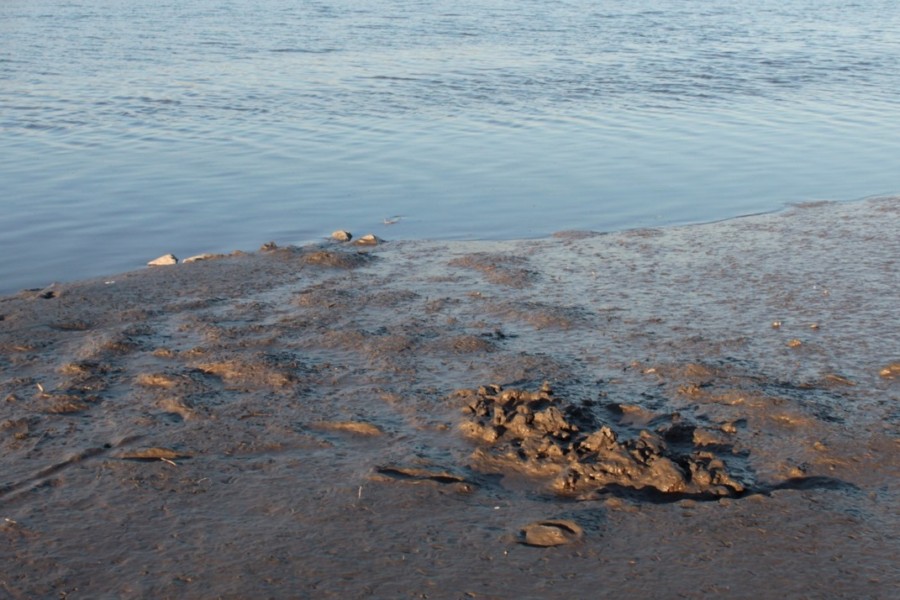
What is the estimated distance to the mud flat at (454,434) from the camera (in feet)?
12.1

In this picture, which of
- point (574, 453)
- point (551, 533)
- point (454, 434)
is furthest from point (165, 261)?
point (551, 533)

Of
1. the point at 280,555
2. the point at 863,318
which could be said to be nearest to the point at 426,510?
the point at 280,555

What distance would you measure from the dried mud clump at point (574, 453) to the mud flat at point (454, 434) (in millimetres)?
11

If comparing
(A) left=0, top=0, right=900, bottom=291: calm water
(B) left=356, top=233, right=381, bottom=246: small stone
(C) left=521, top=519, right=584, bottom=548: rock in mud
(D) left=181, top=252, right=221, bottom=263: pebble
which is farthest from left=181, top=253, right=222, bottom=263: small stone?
(C) left=521, top=519, right=584, bottom=548: rock in mud

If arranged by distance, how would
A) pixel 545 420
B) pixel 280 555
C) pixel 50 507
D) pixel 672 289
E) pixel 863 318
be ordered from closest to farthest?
pixel 280 555, pixel 50 507, pixel 545 420, pixel 863 318, pixel 672 289

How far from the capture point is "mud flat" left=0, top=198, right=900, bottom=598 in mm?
3676

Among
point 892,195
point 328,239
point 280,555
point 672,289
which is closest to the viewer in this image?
point 280,555

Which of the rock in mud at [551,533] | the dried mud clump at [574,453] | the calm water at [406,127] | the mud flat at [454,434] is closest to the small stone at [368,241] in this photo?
the calm water at [406,127]

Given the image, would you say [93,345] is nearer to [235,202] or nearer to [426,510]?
[426,510]

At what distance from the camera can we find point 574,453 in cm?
444

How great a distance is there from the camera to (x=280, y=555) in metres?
3.72

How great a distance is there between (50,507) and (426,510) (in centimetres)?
143

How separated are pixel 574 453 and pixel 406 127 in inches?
382

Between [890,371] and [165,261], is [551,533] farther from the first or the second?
[165,261]
